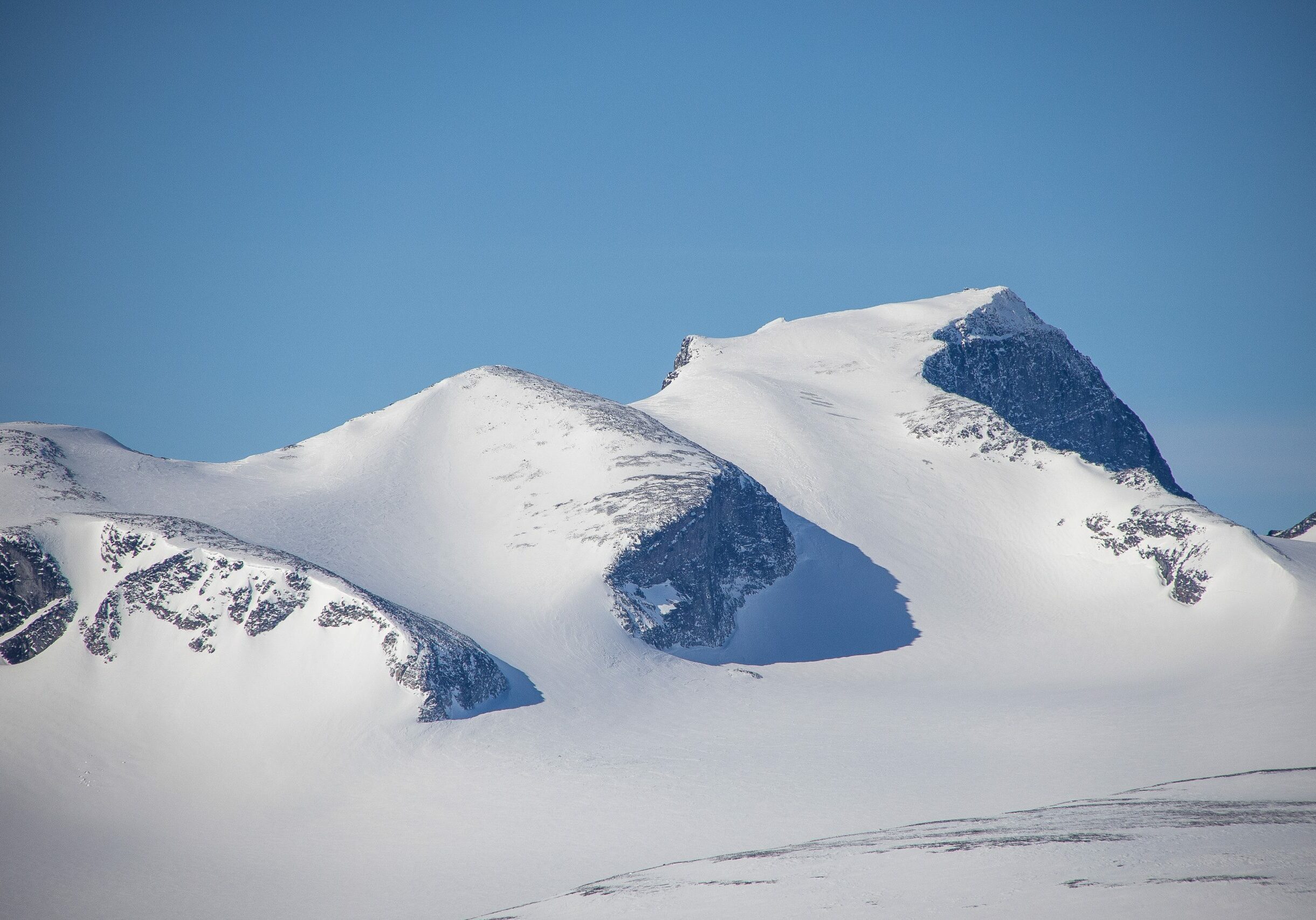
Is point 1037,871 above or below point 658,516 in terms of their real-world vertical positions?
below

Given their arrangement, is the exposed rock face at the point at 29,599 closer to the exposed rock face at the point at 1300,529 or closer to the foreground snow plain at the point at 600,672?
the foreground snow plain at the point at 600,672

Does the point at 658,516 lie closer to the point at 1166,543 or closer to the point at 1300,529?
the point at 1166,543

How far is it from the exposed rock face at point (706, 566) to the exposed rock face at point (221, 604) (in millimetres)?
11871

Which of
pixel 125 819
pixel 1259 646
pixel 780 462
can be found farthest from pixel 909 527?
pixel 125 819

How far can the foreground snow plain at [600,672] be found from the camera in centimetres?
4534

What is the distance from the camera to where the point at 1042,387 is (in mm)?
109000

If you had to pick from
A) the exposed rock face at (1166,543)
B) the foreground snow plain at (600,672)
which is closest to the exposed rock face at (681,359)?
the foreground snow plain at (600,672)

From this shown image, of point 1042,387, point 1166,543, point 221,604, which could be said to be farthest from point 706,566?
point 1042,387

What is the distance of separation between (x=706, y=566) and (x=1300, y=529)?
64.6 m

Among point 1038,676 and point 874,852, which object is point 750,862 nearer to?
point 874,852

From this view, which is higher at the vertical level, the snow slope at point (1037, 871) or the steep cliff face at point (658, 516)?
the steep cliff face at point (658, 516)

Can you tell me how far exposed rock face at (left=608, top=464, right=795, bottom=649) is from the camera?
69188 mm

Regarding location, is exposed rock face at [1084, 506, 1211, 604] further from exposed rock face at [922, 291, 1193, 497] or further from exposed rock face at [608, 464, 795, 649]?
exposed rock face at [608, 464, 795, 649]

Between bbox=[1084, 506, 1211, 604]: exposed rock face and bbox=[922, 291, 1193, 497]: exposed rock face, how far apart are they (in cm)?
2058
